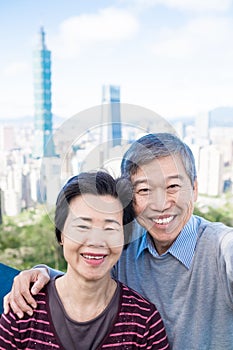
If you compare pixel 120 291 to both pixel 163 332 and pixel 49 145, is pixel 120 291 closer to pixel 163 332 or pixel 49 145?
pixel 163 332

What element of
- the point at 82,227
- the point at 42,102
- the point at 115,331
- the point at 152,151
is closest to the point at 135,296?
the point at 115,331

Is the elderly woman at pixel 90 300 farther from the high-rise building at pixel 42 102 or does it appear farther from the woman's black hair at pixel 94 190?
the high-rise building at pixel 42 102

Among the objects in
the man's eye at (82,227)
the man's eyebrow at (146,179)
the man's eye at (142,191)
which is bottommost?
the man's eye at (82,227)

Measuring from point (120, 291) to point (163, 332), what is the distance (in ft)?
0.42

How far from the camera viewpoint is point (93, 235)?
3.03 feet

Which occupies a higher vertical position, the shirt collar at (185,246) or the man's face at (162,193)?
the man's face at (162,193)

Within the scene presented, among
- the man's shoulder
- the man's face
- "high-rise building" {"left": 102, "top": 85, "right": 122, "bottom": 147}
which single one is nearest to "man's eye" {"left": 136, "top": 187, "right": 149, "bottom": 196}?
the man's face

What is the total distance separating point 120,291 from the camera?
1.00 metres

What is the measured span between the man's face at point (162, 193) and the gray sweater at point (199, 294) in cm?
6

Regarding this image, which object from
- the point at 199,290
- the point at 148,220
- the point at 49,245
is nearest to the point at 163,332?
the point at 199,290

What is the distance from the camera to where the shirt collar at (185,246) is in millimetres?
1019

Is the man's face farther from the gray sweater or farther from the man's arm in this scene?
the man's arm

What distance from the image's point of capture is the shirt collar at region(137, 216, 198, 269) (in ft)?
3.34

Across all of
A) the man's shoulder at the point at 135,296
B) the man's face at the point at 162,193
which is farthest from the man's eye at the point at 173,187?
the man's shoulder at the point at 135,296
